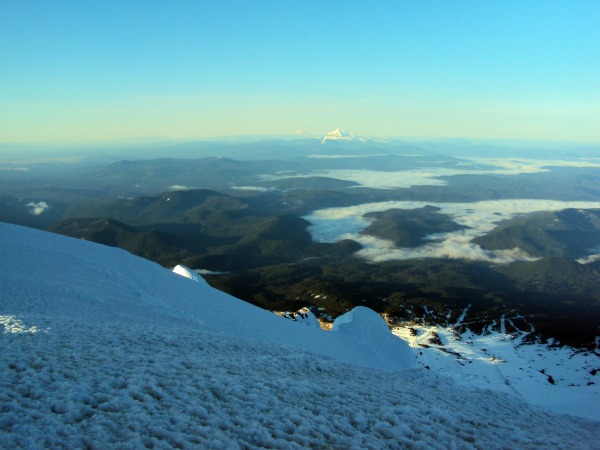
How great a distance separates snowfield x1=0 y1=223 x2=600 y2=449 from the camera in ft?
21.4

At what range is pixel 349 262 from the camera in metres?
146

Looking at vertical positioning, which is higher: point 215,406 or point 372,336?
point 215,406

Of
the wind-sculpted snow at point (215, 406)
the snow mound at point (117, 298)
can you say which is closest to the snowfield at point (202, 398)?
the wind-sculpted snow at point (215, 406)

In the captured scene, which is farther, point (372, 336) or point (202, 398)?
point (372, 336)

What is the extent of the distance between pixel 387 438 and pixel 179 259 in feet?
467

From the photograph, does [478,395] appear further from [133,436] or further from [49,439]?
[49,439]

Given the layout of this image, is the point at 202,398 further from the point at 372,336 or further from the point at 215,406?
the point at 372,336

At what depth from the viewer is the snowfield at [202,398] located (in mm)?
6523

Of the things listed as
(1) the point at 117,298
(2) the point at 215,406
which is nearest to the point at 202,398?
(2) the point at 215,406

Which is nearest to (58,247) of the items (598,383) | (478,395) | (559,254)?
(478,395)

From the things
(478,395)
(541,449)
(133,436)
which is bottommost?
(478,395)

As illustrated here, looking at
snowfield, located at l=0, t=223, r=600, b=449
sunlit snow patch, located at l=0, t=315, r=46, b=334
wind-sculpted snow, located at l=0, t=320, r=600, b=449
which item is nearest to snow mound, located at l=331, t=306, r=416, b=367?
snowfield, located at l=0, t=223, r=600, b=449

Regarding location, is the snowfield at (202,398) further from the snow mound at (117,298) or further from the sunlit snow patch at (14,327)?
the snow mound at (117,298)

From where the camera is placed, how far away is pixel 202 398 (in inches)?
325
